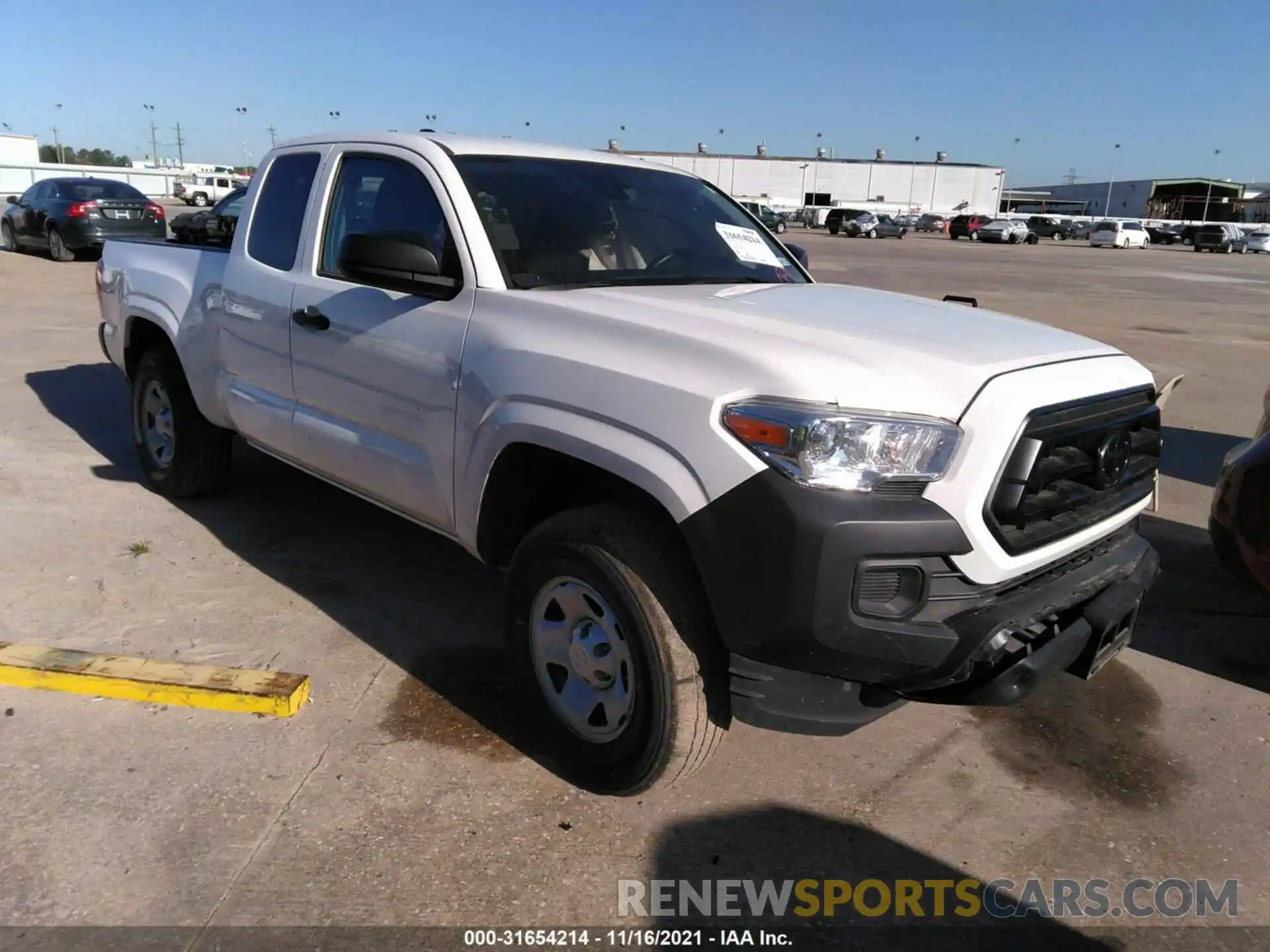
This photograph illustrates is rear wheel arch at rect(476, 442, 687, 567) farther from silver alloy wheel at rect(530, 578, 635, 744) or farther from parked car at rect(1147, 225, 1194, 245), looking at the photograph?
parked car at rect(1147, 225, 1194, 245)

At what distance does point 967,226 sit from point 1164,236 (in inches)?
632

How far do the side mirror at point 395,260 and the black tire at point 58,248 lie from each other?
57.6 feet

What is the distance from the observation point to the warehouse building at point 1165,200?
92688mm

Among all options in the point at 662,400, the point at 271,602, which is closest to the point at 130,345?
the point at 271,602

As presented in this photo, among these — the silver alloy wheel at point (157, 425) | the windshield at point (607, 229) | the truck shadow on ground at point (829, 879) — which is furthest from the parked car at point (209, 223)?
the truck shadow on ground at point (829, 879)

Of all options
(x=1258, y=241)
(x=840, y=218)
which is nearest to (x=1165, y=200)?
(x=1258, y=241)

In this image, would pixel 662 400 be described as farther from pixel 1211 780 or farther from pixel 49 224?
pixel 49 224

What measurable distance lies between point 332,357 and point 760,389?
2013mm

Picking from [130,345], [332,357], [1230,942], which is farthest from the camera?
[130,345]

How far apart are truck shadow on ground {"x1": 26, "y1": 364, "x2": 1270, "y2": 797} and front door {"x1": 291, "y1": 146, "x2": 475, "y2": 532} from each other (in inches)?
25.1

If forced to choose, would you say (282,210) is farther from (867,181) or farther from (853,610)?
(867,181)

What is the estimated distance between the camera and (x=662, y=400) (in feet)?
8.21

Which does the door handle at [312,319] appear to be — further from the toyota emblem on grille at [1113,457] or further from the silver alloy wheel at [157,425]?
the toyota emblem on grille at [1113,457]

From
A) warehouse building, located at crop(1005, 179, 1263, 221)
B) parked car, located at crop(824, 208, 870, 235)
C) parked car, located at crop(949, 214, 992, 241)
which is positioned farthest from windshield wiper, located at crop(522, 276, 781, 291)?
warehouse building, located at crop(1005, 179, 1263, 221)
